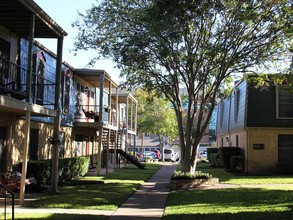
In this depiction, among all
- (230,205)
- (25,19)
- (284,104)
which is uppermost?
(25,19)

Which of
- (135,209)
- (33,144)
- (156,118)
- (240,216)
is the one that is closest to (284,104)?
(33,144)

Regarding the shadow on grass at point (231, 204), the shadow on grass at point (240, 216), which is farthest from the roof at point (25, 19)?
the shadow on grass at point (240, 216)

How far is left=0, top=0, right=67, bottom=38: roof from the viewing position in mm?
12619

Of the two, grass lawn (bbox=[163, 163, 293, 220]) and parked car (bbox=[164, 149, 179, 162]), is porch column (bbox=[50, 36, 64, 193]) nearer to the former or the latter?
grass lawn (bbox=[163, 163, 293, 220])

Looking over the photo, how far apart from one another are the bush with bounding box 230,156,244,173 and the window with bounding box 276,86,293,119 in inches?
138

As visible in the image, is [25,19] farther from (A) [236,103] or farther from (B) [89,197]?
(A) [236,103]

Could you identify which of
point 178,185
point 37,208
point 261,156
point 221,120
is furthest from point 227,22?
point 221,120

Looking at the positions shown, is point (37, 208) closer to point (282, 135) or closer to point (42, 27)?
point (42, 27)

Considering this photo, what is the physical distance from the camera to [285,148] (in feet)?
87.7

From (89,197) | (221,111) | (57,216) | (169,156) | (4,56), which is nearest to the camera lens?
(57,216)

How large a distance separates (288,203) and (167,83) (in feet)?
31.7

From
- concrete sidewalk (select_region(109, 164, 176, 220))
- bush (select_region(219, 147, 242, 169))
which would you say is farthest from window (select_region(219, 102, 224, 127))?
concrete sidewalk (select_region(109, 164, 176, 220))

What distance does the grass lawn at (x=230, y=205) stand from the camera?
33.6 ft

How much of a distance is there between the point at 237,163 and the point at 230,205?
14.9 m
